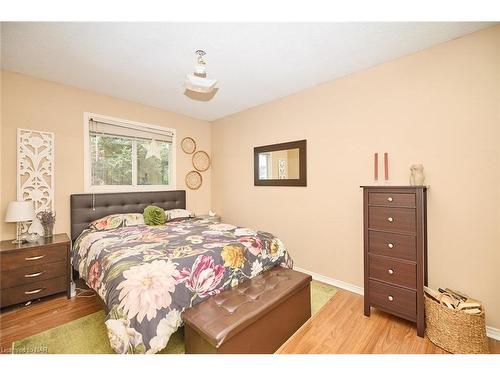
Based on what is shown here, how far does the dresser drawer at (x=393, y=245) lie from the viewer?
1.80m

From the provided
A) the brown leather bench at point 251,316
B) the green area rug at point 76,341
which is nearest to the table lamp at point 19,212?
the green area rug at point 76,341

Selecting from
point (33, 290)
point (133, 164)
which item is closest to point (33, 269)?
point (33, 290)

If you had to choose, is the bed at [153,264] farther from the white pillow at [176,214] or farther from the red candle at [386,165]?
the red candle at [386,165]

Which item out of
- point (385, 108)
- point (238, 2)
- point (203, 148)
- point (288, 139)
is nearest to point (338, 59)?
point (385, 108)

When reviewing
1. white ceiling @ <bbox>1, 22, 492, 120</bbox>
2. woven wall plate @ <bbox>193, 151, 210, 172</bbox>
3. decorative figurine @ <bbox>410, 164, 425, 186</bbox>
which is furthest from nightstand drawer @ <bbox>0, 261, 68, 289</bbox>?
decorative figurine @ <bbox>410, 164, 425, 186</bbox>

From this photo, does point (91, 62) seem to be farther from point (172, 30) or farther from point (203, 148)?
point (203, 148)

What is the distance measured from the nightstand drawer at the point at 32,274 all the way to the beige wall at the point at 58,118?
1.99 ft

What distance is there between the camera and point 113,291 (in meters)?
1.48

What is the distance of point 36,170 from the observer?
8.35ft

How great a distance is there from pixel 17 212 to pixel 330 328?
3150 millimetres

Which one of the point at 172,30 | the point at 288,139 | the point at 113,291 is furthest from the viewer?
the point at 288,139
